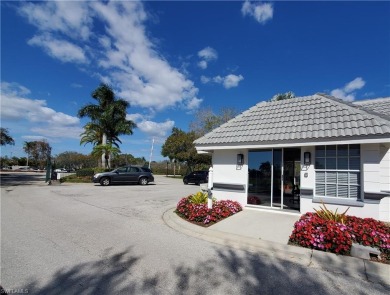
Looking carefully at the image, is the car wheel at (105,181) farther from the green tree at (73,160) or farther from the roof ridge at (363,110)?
the green tree at (73,160)

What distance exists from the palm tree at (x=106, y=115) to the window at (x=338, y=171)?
26237 millimetres

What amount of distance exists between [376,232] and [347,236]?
2.35 feet

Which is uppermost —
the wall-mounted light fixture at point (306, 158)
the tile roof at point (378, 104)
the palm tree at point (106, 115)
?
the palm tree at point (106, 115)

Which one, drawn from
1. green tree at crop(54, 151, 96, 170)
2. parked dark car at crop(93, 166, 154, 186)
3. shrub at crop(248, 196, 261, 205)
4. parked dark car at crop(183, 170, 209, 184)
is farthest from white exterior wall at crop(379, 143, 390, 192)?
green tree at crop(54, 151, 96, 170)

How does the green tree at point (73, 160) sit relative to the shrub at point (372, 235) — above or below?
above

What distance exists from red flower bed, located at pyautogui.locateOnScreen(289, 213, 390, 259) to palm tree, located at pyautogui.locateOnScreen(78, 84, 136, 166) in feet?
90.3

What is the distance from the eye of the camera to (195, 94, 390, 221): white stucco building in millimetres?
7367

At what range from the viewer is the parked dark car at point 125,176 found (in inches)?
807

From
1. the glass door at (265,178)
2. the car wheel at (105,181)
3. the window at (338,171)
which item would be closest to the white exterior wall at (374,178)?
the window at (338,171)

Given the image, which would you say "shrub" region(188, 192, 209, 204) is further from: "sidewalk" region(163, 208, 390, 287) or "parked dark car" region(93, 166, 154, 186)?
"parked dark car" region(93, 166, 154, 186)

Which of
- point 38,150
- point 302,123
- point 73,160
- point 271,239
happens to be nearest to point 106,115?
point 302,123

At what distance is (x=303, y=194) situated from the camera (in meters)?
8.42

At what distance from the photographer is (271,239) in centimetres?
624

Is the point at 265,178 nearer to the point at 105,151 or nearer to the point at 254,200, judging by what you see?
the point at 254,200
